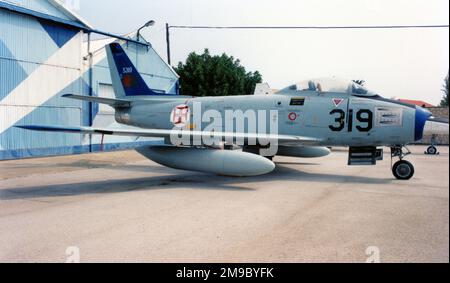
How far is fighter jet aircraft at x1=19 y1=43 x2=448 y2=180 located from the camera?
307 inches

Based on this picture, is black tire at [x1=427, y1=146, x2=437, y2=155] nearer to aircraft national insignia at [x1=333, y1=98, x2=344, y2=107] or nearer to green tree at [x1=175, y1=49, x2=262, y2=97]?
aircraft national insignia at [x1=333, y1=98, x2=344, y2=107]

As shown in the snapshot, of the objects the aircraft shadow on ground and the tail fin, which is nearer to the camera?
the aircraft shadow on ground

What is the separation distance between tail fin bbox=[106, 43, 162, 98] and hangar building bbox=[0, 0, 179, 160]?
63 cm

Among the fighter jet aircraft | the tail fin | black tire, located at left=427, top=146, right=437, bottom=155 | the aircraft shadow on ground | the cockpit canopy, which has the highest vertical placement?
the tail fin

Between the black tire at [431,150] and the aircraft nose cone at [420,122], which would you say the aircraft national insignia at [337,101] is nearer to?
the aircraft nose cone at [420,122]

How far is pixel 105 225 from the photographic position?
455 cm

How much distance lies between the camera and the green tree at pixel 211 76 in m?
21.3

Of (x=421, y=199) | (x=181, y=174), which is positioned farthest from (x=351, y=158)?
Result: (x=181, y=174)

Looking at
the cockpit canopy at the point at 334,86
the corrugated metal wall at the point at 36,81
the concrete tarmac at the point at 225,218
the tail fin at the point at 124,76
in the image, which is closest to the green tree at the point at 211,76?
the corrugated metal wall at the point at 36,81

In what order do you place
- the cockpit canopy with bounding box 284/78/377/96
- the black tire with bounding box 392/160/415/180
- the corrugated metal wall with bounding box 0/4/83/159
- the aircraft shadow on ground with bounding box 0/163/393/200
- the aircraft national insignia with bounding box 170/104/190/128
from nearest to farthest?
the aircraft shadow on ground with bounding box 0/163/393/200 → the black tire with bounding box 392/160/415/180 → the cockpit canopy with bounding box 284/78/377/96 → the aircraft national insignia with bounding box 170/104/190/128 → the corrugated metal wall with bounding box 0/4/83/159

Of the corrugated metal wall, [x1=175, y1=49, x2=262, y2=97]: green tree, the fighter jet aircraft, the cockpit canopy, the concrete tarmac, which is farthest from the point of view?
[x1=175, y1=49, x2=262, y2=97]: green tree

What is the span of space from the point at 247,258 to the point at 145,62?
17.5 meters

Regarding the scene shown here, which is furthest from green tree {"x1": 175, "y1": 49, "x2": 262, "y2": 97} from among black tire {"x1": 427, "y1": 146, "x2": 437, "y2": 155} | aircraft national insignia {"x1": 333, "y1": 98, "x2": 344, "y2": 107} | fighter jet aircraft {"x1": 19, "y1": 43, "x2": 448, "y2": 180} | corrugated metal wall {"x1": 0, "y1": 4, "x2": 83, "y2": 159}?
aircraft national insignia {"x1": 333, "y1": 98, "x2": 344, "y2": 107}

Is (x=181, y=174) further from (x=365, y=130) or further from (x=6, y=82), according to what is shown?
(x=6, y=82)
